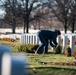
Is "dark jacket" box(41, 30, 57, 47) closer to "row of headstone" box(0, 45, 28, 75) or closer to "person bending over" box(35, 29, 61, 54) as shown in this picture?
"person bending over" box(35, 29, 61, 54)

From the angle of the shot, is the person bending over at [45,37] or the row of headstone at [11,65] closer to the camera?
the row of headstone at [11,65]

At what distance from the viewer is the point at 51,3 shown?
1789 inches

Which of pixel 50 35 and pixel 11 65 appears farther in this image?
pixel 50 35

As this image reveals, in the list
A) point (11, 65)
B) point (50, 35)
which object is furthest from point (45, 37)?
point (11, 65)

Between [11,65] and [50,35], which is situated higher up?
[11,65]

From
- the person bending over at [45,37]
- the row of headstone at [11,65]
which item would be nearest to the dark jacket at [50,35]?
the person bending over at [45,37]

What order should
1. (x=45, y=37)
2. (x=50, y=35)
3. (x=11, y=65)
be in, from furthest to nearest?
1. (x=45, y=37)
2. (x=50, y=35)
3. (x=11, y=65)

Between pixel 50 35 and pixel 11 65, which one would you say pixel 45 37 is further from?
pixel 11 65

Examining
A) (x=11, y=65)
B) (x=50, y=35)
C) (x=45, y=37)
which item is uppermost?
(x=11, y=65)

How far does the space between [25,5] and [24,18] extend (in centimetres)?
200

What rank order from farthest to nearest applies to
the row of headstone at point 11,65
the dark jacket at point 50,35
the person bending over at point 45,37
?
the person bending over at point 45,37 < the dark jacket at point 50,35 < the row of headstone at point 11,65

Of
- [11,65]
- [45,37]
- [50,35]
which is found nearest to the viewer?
[11,65]

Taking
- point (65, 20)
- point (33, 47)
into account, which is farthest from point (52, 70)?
point (65, 20)

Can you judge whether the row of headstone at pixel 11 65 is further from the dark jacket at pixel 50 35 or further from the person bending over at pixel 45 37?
the person bending over at pixel 45 37
